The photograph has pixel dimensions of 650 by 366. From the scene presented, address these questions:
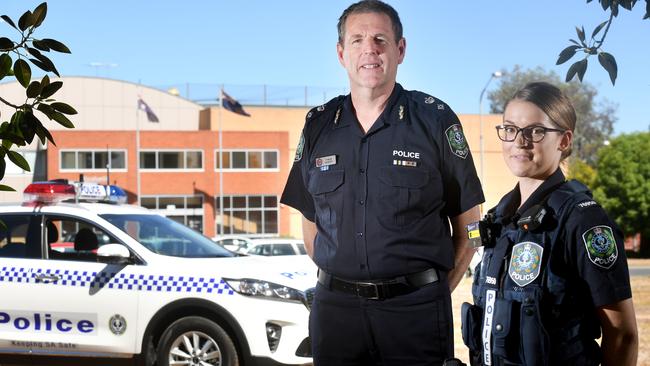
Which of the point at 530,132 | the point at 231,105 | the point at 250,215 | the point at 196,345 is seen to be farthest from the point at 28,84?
the point at 250,215

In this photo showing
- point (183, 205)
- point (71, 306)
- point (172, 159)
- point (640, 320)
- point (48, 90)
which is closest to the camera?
point (48, 90)

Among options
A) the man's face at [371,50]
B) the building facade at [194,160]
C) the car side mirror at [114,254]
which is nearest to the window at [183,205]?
the building facade at [194,160]

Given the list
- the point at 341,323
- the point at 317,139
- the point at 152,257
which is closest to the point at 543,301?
the point at 341,323

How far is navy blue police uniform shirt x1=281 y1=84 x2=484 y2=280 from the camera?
11.8 ft

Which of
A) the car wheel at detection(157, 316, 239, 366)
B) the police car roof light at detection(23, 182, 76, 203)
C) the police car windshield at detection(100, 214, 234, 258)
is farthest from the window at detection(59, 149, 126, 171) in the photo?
the car wheel at detection(157, 316, 239, 366)

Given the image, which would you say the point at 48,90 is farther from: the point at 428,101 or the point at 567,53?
the point at 567,53

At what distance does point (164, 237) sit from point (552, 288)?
579 centimetres

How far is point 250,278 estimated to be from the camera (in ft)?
24.8

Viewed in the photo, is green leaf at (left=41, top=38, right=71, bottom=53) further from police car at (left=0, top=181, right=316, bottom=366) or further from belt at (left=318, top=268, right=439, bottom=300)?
police car at (left=0, top=181, right=316, bottom=366)

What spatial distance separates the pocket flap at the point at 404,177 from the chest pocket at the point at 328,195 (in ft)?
0.55

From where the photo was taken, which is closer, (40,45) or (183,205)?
(40,45)

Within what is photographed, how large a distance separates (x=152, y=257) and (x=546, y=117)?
5.33 meters

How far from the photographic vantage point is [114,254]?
786 centimetres

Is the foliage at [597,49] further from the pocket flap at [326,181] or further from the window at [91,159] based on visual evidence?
the window at [91,159]
